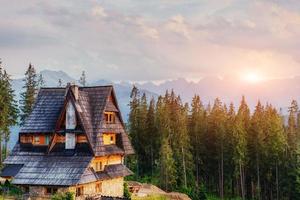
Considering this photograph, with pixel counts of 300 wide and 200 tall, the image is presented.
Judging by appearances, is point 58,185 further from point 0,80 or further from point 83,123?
point 0,80

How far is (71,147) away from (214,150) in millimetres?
35614

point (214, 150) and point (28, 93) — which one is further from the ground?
point (28, 93)

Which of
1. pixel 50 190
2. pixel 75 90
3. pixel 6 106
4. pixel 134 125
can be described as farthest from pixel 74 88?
pixel 134 125

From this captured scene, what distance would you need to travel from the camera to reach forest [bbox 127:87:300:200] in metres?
66.6

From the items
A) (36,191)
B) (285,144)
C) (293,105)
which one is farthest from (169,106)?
(36,191)

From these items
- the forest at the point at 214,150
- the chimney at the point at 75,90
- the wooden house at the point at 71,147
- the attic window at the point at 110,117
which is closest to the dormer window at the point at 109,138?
the wooden house at the point at 71,147

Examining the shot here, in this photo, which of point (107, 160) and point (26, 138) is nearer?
point (26, 138)

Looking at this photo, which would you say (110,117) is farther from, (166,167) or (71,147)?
(166,167)

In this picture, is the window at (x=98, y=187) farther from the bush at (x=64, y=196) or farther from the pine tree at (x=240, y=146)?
the pine tree at (x=240, y=146)

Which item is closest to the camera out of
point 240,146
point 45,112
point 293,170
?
point 45,112

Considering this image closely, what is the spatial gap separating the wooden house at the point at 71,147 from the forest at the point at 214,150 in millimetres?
21963

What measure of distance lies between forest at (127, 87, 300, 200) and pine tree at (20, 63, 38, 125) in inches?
661

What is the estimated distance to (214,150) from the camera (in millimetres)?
73562

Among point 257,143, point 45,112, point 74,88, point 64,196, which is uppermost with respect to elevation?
point 74,88
